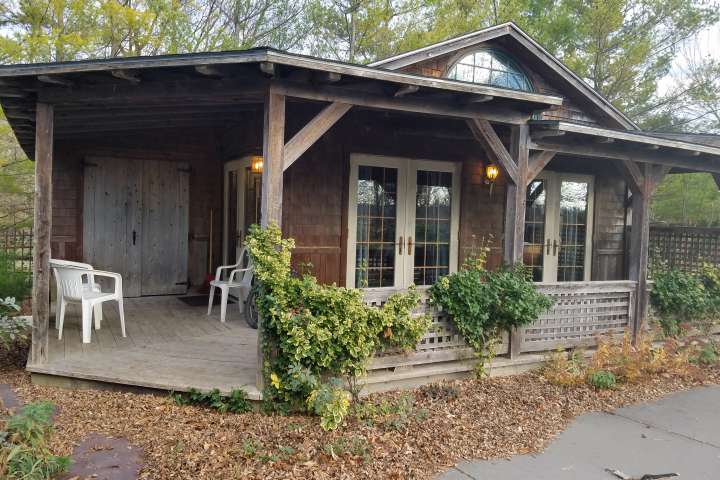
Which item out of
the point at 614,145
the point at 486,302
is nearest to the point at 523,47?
the point at 614,145

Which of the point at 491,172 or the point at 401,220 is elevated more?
the point at 491,172

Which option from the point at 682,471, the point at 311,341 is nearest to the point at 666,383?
the point at 682,471

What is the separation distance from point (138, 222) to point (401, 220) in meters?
3.46

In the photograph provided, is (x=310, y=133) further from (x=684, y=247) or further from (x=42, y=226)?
(x=684, y=247)

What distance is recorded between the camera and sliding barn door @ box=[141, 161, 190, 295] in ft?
24.7

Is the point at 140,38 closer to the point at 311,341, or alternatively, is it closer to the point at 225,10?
the point at 225,10

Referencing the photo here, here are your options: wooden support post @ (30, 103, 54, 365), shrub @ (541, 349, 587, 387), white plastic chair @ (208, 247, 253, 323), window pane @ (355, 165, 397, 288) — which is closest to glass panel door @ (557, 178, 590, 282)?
window pane @ (355, 165, 397, 288)

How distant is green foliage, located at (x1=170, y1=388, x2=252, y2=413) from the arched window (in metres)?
5.59

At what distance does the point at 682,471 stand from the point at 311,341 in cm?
241

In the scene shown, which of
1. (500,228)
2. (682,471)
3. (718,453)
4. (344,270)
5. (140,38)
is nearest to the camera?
(682,471)

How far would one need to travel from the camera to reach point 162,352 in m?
4.80

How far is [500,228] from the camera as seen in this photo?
7.75 metres

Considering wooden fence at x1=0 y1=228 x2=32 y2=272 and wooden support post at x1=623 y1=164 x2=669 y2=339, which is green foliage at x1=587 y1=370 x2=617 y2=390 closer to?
wooden support post at x1=623 y1=164 x2=669 y2=339

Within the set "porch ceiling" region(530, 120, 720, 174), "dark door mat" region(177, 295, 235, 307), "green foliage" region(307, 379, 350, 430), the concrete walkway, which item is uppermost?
"porch ceiling" region(530, 120, 720, 174)
